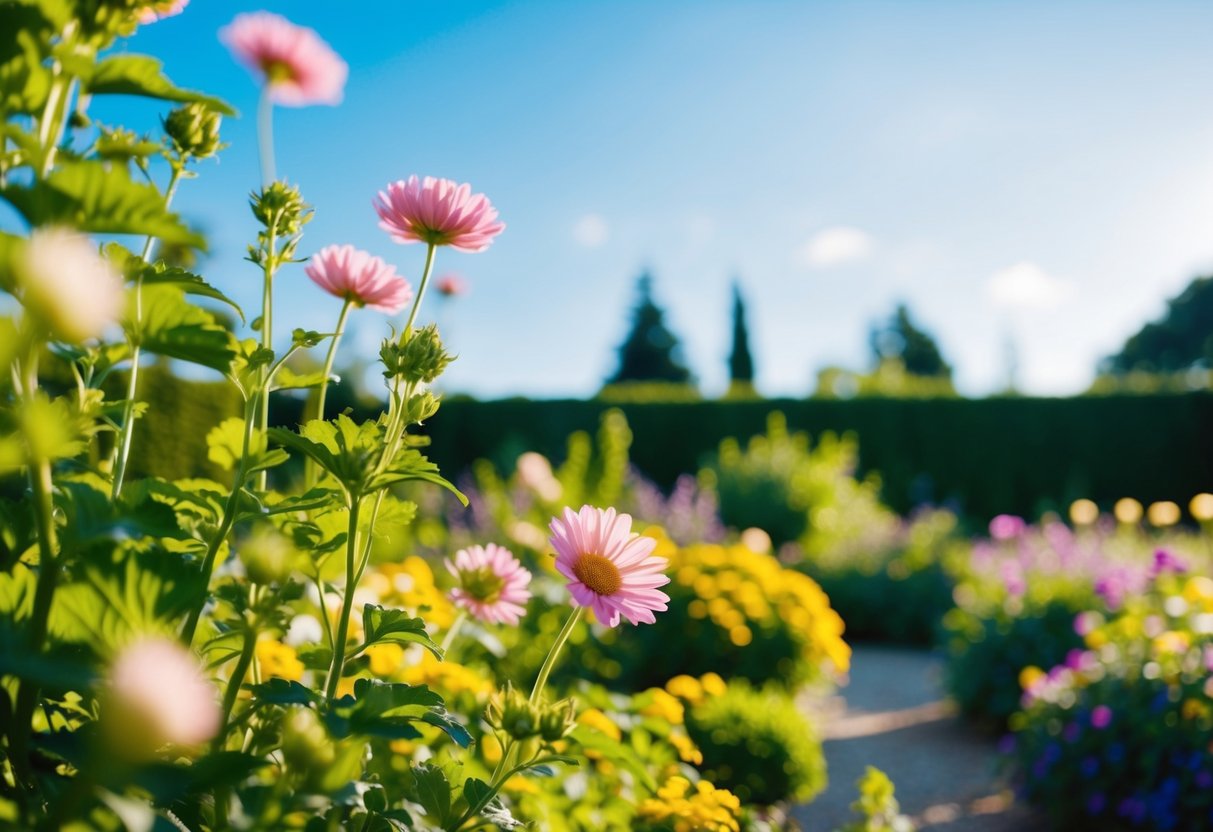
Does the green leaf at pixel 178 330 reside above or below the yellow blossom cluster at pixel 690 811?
above

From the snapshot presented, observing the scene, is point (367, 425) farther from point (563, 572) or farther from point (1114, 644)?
point (1114, 644)

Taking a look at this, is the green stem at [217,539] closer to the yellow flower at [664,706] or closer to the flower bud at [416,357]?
the flower bud at [416,357]

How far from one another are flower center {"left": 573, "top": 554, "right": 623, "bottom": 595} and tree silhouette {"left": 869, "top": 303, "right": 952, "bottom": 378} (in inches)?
1609

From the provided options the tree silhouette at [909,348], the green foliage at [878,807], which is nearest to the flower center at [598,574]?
the green foliage at [878,807]

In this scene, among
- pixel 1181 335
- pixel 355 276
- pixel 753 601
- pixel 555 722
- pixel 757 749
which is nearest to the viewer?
pixel 555 722

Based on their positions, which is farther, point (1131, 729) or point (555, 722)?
point (1131, 729)

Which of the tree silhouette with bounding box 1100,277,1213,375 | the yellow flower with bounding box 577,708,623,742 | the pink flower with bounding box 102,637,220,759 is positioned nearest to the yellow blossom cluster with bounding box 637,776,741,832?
the yellow flower with bounding box 577,708,623,742

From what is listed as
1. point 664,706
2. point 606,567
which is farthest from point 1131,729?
point 606,567

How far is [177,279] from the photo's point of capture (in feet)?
2.81

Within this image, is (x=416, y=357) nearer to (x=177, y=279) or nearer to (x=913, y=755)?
(x=177, y=279)

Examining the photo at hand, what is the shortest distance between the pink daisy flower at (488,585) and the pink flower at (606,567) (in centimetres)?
32

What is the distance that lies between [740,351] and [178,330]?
30.9 meters

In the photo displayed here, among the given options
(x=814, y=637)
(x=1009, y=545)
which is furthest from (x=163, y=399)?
(x=1009, y=545)

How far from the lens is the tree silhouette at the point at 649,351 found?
33625mm
